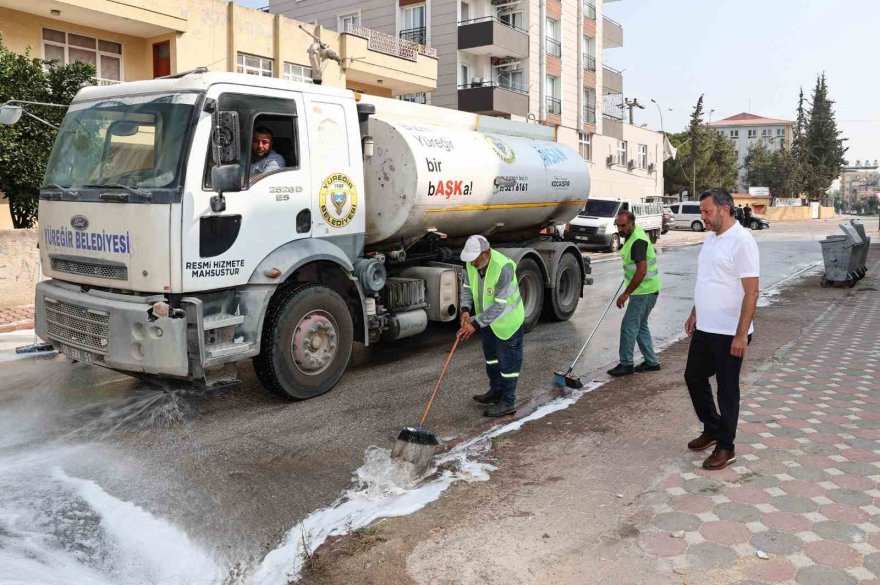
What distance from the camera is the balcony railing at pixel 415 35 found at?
33531 mm

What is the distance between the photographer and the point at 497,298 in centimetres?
622

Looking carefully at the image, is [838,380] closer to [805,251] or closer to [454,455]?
[454,455]


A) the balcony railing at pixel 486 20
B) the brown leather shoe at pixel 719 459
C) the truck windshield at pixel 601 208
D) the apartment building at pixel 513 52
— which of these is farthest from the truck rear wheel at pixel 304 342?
the balcony railing at pixel 486 20

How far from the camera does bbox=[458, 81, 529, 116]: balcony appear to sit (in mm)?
32156

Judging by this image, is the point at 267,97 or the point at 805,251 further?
the point at 805,251

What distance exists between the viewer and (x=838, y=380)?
7480 mm

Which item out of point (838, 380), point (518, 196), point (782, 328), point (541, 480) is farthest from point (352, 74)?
point (541, 480)

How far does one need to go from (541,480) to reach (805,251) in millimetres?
25782

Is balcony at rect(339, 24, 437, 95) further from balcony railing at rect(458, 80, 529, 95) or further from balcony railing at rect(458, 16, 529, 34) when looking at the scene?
balcony railing at rect(458, 80, 529, 95)

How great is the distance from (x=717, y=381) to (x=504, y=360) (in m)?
1.92

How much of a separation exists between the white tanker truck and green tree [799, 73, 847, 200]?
9229cm

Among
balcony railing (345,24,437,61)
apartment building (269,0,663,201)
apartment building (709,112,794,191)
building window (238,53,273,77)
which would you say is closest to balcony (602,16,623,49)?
apartment building (269,0,663,201)

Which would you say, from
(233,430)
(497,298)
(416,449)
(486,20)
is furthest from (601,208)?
(416,449)

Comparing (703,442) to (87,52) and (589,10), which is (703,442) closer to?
(87,52)
